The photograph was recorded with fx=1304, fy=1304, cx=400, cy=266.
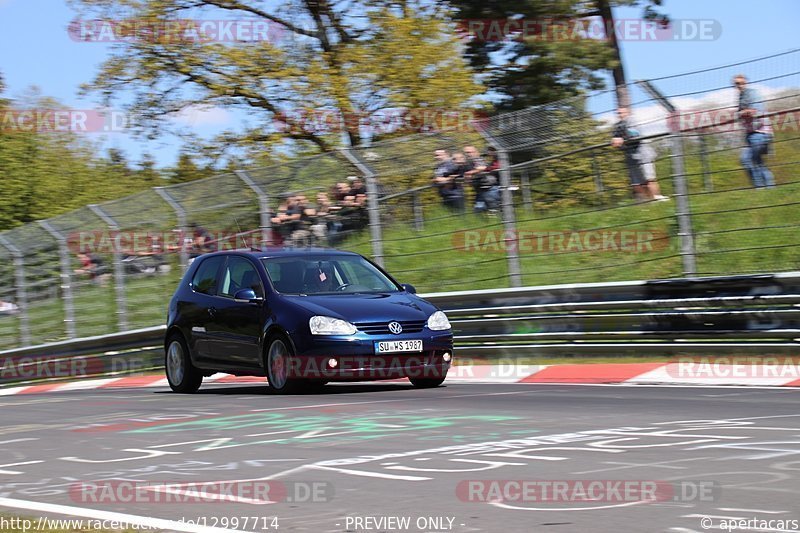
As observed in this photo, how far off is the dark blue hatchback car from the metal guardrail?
202cm

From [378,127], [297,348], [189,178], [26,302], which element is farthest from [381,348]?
[189,178]

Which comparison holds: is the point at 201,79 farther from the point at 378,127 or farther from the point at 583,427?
the point at 583,427

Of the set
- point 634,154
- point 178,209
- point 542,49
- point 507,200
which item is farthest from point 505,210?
point 542,49

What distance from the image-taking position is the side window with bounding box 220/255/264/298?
45.4 ft

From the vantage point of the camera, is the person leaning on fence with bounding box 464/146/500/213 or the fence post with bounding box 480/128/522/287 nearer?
the fence post with bounding box 480/128/522/287

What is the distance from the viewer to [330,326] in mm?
12641

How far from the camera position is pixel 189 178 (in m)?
34.4

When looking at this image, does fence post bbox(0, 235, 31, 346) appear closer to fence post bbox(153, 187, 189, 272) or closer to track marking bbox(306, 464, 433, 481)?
fence post bbox(153, 187, 189, 272)

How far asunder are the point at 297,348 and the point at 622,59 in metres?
24.8

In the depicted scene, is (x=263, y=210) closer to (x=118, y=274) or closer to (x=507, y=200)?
(x=118, y=274)

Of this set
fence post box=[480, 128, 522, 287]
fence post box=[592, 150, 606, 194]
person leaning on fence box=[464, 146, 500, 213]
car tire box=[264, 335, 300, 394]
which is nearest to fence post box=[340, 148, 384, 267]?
person leaning on fence box=[464, 146, 500, 213]

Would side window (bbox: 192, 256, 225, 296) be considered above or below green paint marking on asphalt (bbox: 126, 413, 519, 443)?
above

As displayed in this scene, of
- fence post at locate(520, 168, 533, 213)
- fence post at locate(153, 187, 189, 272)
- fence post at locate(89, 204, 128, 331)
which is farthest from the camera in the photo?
fence post at locate(89, 204, 128, 331)

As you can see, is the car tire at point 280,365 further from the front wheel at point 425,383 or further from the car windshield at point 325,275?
the front wheel at point 425,383
